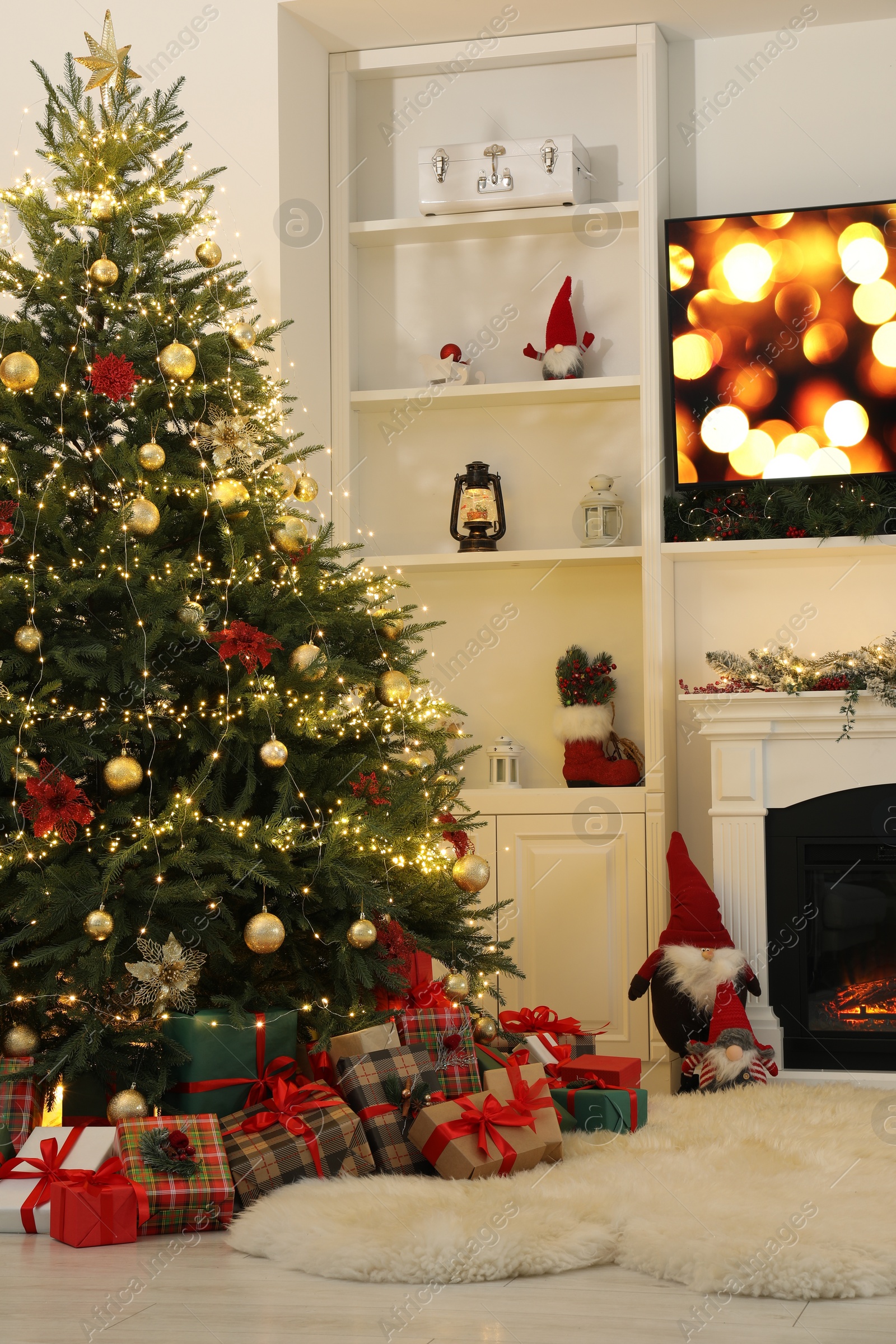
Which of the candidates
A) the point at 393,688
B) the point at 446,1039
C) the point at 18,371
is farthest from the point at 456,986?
the point at 18,371

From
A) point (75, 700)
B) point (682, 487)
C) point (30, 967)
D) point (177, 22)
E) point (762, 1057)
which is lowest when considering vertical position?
point (762, 1057)

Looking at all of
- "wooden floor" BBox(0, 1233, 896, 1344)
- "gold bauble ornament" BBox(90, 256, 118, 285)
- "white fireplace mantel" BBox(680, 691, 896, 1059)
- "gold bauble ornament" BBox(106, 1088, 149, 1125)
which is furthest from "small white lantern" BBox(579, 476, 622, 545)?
"wooden floor" BBox(0, 1233, 896, 1344)

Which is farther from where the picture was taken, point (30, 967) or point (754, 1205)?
point (30, 967)

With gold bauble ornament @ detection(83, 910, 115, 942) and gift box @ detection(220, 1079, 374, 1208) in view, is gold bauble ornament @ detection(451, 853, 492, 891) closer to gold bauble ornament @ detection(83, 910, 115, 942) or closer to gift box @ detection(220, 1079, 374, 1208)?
gift box @ detection(220, 1079, 374, 1208)

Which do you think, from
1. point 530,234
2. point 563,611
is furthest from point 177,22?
point 563,611

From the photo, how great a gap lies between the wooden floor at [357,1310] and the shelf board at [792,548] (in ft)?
7.31

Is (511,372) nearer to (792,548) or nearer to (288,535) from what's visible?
(792,548)

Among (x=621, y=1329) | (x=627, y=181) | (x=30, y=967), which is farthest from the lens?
(x=627, y=181)

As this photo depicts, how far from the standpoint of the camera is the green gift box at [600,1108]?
2371 mm

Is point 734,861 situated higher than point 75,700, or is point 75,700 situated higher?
point 75,700

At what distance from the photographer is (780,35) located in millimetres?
3777

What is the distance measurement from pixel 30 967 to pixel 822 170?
311 centimetres

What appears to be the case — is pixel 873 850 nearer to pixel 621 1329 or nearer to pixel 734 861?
pixel 734 861

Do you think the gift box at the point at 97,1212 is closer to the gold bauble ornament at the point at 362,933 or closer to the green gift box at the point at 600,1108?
the gold bauble ornament at the point at 362,933
